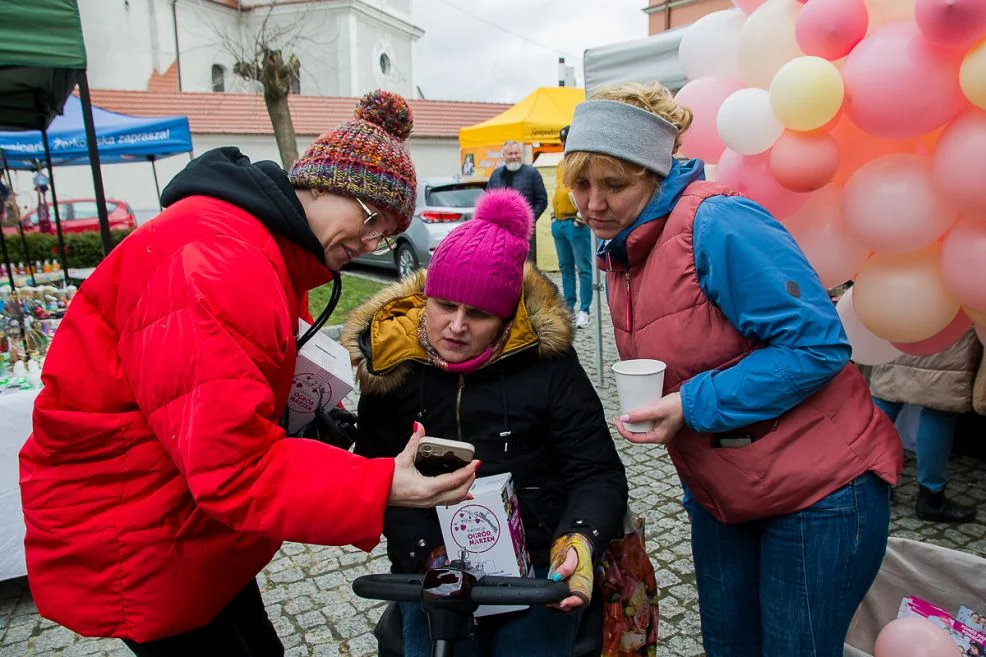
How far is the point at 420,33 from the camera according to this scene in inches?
1232

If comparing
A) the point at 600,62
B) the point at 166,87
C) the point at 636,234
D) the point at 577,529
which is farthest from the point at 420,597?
the point at 166,87

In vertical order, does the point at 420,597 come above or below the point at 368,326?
below

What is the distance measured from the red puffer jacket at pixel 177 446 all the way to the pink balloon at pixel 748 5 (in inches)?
63.5

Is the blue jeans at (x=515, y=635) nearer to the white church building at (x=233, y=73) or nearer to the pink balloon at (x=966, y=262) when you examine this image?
the pink balloon at (x=966, y=262)

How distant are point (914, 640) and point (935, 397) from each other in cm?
174

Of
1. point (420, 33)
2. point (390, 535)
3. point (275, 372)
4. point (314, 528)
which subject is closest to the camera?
point (314, 528)

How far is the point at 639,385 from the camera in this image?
1516mm

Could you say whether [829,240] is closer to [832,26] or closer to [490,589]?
[832,26]

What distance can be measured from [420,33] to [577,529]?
32.9 meters

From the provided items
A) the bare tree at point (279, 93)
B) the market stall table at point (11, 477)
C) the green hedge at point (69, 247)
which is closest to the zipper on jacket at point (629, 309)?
the market stall table at point (11, 477)

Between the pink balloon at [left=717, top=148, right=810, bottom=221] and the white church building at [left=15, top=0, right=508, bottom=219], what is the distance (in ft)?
50.6

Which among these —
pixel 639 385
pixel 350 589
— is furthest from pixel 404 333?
pixel 350 589

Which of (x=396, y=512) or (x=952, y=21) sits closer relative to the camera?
(x=952, y=21)

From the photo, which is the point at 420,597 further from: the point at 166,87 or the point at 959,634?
the point at 166,87
